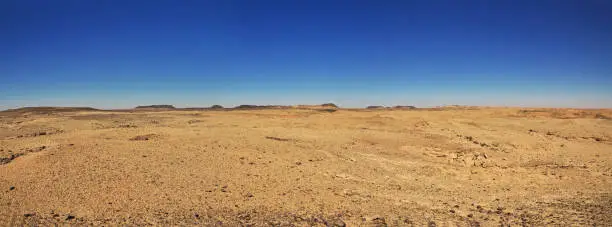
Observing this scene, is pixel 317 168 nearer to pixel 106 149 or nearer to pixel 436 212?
pixel 436 212

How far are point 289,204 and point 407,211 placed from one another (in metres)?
2.32

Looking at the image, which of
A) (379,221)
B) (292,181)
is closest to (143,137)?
(292,181)

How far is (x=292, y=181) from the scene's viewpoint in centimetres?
857

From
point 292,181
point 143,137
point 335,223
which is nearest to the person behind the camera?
point 335,223

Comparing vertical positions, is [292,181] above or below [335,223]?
above

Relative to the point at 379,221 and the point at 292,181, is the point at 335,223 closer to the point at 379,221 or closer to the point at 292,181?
the point at 379,221

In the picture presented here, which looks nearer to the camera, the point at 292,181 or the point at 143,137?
the point at 292,181

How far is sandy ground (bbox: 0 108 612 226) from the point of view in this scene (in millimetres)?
6375


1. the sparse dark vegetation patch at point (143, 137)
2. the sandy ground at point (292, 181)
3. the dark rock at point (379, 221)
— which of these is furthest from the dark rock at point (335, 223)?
the sparse dark vegetation patch at point (143, 137)

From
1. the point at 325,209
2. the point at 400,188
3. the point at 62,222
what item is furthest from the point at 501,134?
the point at 62,222

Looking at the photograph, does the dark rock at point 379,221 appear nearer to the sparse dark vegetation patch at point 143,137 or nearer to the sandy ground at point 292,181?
the sandy ground at point 292,181

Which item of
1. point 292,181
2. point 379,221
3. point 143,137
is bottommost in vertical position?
point 379,221

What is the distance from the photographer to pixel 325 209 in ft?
22.2

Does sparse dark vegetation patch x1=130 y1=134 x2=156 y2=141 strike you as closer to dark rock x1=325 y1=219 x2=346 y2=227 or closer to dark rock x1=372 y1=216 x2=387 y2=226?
dark rock x1=325 y1=219 x2=346 y2=227
